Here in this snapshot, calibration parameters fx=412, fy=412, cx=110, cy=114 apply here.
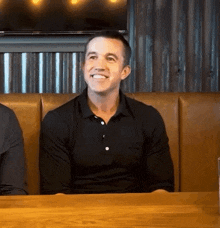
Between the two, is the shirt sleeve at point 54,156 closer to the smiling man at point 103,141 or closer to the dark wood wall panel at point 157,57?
the smiling man at point 103,141

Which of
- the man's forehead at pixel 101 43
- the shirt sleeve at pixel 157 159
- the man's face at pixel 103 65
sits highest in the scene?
the man's forehead at pixel 101 43

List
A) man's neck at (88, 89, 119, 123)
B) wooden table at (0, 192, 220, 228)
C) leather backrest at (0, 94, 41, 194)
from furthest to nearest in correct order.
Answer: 1. leather backrest at (0, 94, 41, 194)
2. man's neck at (88, 89, 119, 123)
3. wooden table at (0, 192, 220, 228)

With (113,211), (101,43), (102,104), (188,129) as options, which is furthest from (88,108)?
(113,211)

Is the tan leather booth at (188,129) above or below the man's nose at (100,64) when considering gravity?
below

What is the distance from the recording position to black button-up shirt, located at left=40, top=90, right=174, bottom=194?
5.90 feet

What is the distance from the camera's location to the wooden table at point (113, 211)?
0.93m

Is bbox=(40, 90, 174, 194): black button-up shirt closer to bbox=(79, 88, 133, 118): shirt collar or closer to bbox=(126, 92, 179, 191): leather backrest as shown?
bbox=(79, 88, 133, 118): shirt collar

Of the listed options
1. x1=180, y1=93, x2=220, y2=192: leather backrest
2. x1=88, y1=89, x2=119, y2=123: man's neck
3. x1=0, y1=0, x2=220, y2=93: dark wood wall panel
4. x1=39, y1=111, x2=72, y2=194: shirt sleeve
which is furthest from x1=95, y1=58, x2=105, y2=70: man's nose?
x1=0, y1=0, x2=220, y2=93: dark wood wall panel

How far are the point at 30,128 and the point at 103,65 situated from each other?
19.5 inches

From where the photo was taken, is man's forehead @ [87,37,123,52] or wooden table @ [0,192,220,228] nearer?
wooden table @ [0,192,220,228]

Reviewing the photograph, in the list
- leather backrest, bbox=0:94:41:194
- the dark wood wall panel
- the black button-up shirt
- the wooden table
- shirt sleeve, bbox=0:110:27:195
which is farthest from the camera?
the dark wood wall panel

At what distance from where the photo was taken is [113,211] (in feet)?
3.34

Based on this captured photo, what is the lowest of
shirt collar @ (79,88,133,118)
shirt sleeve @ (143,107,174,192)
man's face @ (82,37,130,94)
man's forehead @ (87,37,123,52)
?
shirt sleeve @ (143,107,174,192)

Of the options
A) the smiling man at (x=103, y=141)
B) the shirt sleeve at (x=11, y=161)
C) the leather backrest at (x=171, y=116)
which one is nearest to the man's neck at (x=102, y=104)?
the smiling man at (x=103, y=141)
